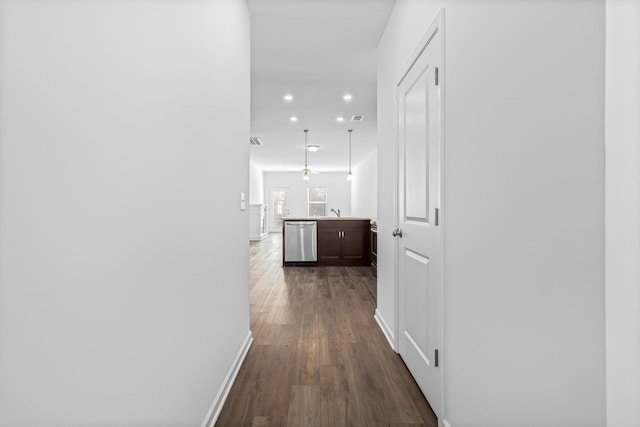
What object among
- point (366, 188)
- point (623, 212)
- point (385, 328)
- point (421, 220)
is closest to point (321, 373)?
point (385, 328)

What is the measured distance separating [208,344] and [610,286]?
1548mm

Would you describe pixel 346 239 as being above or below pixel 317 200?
below

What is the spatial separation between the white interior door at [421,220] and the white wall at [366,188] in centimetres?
647

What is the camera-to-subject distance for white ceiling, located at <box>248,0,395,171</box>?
107 inches

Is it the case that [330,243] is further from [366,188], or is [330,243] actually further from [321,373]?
[366,188]

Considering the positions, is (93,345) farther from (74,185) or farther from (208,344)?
(208,344)

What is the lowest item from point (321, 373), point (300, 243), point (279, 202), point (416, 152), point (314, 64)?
point (321, 373)

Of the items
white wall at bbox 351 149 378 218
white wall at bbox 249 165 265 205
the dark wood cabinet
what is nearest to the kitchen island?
the dark wood cabinet

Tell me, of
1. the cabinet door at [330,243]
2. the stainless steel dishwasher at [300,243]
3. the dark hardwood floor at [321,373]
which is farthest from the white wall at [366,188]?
the dark hardwood floor at [321,373]

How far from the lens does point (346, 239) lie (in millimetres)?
6328

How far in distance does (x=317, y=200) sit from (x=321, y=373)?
1160 cm

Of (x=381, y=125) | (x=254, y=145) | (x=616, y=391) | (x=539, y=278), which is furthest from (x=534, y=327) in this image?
(x=254, y=145)

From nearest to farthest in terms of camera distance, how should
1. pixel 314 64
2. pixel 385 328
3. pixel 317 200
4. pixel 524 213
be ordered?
pixel 524 213 < pixel 385 328 < pixel 314 64 < pixel 317 200

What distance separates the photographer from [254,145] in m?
8.31
